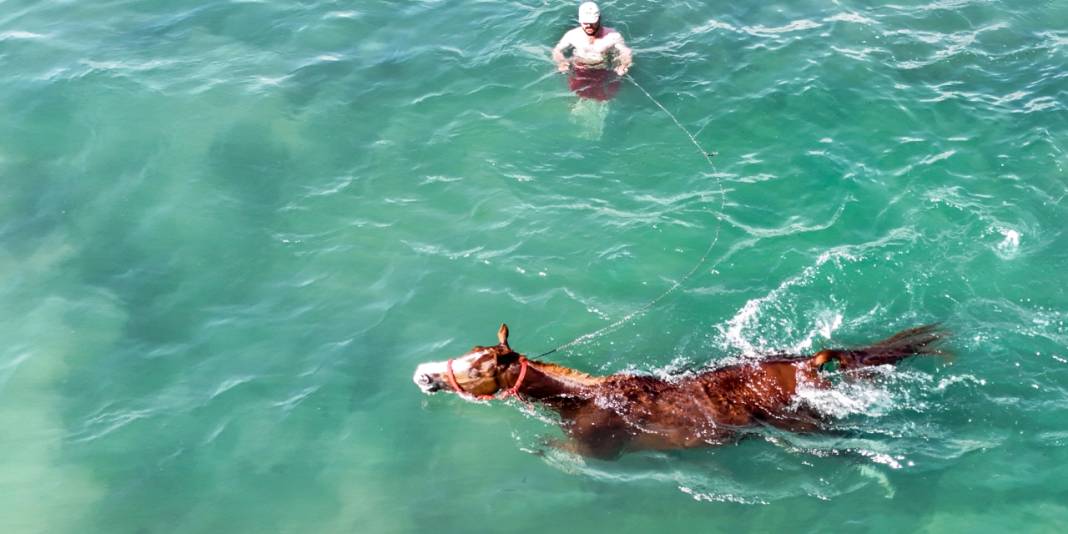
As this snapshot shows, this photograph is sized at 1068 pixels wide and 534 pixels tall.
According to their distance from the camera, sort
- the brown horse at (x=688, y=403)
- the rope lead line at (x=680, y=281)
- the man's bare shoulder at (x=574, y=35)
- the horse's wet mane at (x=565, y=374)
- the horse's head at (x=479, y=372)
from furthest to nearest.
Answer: the man's bare shoulder at (x=574, y=35) < the rope lead line at (x=680, y=281) < the brown horse at (x=688, y=403) < the horse's wet mane at (x=565, y=374) < the horse's head at (x=479, y=372)

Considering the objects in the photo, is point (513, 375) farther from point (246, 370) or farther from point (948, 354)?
point (948, 354)

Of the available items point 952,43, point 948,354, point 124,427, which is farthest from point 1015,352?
point 124,427

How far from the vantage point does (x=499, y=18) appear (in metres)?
15.0

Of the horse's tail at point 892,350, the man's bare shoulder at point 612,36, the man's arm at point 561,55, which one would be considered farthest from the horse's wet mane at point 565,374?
the man's bare shoulder at point 612,36

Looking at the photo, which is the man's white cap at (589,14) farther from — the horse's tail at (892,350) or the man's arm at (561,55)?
the horse's tail at (892,350)

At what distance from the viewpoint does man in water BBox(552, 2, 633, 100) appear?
42.4ft

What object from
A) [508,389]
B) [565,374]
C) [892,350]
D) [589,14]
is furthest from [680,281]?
[589,14]

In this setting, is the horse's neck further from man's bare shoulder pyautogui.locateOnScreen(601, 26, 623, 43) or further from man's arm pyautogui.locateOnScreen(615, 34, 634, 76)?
man's bare shoulder pyautogui.locateOnScreen(601, 26, 623, 43)

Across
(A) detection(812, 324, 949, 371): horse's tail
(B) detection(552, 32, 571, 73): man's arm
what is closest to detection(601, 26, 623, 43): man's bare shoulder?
(B) detection(552, 32, 571, 73): man's arm

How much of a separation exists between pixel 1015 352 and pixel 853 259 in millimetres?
2057

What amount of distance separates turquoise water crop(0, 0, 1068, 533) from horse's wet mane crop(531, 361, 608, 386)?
0.83 meters

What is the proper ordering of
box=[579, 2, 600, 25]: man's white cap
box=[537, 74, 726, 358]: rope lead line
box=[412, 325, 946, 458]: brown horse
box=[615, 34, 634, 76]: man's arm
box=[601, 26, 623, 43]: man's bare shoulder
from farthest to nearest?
box=[601, 26, 623, 43]: man's bare shoulder
box=[615, 34, 634, 76]: man's arm
box=[579, 2, 600, 25]: man's white cap
box=[537, 74, 726, 358]: rope lead line
box=[412, 325, 946, 458]: brown horse

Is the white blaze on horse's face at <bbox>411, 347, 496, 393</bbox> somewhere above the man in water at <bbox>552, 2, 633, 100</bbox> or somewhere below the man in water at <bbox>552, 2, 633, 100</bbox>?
below

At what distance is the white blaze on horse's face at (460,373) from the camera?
751cm
